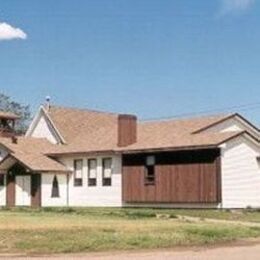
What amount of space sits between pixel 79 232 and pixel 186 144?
22382mm

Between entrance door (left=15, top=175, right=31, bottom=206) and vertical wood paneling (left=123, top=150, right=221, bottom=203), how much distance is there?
8.03 metres

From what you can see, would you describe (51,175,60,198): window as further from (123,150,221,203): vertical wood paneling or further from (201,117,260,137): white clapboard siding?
(201,117,260,137): white clapboard siding

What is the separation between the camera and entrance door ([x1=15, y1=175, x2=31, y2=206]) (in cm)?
5369

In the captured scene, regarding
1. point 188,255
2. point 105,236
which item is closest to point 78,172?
point 105,236

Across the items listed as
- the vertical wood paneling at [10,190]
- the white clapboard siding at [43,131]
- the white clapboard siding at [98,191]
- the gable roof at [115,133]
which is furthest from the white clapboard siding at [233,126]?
the vertical wood paneling at [10,190]

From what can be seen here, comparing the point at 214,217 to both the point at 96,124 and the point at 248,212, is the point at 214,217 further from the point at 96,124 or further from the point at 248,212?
the point at 96,124

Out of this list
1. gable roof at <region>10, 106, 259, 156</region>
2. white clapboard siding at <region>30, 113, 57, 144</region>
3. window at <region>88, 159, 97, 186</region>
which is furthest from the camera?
white clapboard siding at <region>30, 113, 57, 144</region>

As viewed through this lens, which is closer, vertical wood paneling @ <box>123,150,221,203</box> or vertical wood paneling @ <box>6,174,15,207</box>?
vertical wood paneling @ <box>123,150,221,203</box>

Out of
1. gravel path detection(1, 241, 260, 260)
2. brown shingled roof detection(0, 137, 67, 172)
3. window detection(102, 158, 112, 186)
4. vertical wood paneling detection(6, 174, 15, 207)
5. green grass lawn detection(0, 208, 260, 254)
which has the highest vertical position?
brown shingled roof detection(0, 137, 67, 172)

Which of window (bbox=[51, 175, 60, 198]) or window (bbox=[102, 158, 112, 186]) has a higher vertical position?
window (bbox=[102, 158, 112, 186])

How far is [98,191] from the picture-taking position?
171ft

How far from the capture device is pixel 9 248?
20.7 m

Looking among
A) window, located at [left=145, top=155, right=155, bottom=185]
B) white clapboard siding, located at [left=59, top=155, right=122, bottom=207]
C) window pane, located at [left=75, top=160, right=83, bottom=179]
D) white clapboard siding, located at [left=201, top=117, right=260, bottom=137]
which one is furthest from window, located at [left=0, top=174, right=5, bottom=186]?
white clapboard siding, located at [left=201, top=117, right=260, bottom=137]

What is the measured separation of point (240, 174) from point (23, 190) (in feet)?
56.0
